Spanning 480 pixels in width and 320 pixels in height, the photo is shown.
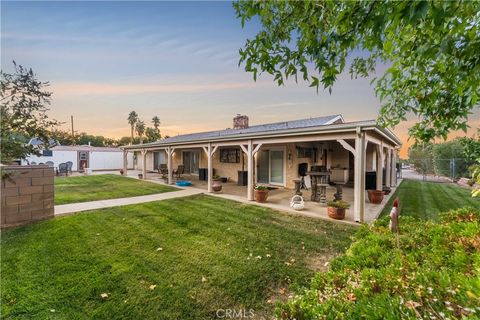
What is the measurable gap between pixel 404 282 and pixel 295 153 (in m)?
9.64

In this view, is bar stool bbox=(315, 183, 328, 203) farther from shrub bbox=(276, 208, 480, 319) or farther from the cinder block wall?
the cinder block wall

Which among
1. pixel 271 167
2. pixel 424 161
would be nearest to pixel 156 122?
pixel 271 167

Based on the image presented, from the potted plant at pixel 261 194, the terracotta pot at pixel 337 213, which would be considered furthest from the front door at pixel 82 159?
the terracotta pot at pixel 337 213

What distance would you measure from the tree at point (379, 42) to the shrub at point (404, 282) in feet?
4.83

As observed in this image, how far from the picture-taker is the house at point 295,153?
632cm

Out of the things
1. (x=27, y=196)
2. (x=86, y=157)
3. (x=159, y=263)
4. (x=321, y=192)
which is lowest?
(x=159, y=263)

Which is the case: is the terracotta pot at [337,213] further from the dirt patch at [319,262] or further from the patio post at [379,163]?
the patio post at [379,163]

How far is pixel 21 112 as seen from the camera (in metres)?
2.75

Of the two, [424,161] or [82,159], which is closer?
[424,161]

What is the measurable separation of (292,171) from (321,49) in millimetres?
9871

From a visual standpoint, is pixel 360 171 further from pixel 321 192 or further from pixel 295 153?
pixel 295 153

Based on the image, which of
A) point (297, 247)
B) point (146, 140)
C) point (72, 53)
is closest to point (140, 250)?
point (297, 247)

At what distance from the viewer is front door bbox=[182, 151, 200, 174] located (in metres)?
17.0

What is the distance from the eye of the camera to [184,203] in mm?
8117
